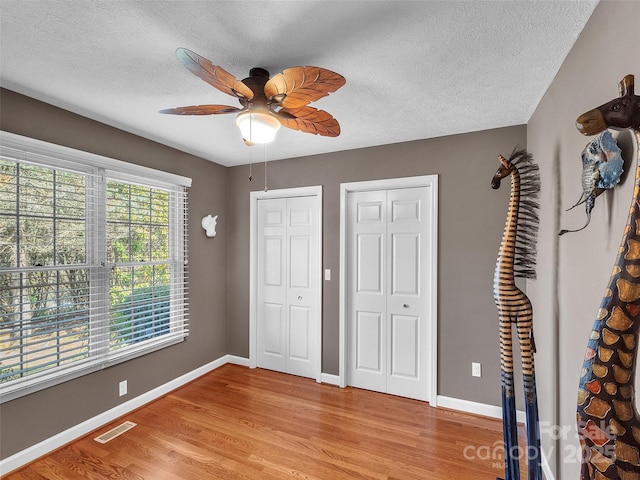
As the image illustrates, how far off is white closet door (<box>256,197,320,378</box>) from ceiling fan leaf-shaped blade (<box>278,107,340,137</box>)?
157cm

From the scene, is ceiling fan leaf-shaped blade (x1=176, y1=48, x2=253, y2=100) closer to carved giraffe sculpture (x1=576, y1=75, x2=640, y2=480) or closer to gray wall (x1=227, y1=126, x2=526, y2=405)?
carved giraffe sculpture (x1=576, y1=75, x2=640, y2=480)

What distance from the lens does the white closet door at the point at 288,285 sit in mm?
3510

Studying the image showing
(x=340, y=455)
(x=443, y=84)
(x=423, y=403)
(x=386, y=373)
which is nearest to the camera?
(x=443, y=84)

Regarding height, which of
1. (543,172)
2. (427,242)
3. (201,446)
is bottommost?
(201,446)

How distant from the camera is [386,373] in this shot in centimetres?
314

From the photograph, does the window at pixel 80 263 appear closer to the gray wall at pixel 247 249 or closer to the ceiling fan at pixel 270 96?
the gray wall at pixel 247 249

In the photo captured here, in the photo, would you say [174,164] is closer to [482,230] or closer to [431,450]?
[482,230]

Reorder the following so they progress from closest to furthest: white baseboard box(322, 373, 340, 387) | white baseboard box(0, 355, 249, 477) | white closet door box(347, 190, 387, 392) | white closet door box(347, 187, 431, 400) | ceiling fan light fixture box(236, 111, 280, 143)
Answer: ceiling fan light fixture box(236, 111, 280, 143) < white baseboard box(0, 355, 249, 477) < white closet door box(347, 187, 431, 400) < white closet door box(347, 190, 387, 392) < white baseboard box(322, 373, 340, 387)

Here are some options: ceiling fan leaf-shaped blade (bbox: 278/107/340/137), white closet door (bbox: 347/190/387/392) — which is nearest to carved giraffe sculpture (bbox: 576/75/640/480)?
ceiling fan leaf-shaped blade (bbox: 278/107/340/137)

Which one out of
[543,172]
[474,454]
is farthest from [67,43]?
[474,454]

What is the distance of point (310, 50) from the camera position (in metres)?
1.62

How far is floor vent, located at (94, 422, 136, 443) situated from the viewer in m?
2.39

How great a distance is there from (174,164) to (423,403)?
3.39 metres

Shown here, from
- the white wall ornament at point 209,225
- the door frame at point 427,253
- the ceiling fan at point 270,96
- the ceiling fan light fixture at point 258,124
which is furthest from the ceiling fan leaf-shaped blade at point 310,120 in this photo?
the white wall ornament at point 209,225
